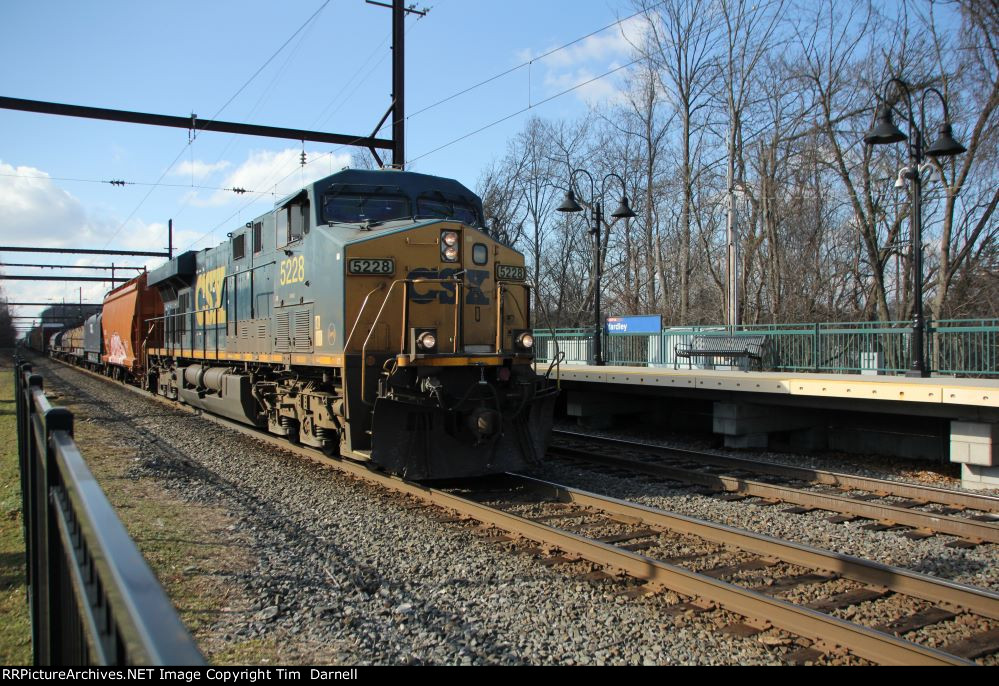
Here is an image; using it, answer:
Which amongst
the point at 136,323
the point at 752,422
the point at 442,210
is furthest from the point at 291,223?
the point at 136,323

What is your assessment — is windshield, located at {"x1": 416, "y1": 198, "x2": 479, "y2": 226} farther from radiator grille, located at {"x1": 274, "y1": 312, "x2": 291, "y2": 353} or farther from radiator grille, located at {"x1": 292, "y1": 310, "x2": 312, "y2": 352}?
radiator grille, located at {"x1": 274, "y1": 312, "x2": 291, "y2": 353}

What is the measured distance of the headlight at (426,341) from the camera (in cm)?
776

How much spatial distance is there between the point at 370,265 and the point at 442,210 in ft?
6.04

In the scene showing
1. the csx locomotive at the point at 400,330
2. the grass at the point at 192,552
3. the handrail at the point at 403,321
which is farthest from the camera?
the csx locomotive at the point at 400,330

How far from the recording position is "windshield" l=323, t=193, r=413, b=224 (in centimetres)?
877

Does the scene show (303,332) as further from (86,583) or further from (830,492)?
(86,583)

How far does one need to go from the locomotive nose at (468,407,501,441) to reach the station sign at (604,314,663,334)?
368 inches

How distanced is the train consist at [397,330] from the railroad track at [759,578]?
2.65 feet

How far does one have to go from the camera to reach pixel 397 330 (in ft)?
26.7

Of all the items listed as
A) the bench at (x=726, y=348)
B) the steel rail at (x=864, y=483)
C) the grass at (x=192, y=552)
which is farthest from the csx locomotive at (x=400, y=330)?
the bench at (x=726, y=348)

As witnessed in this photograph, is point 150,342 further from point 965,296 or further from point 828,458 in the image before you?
point 965,296

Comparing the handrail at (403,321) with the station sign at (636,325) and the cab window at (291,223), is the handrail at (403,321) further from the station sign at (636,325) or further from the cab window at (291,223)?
the station sign at (636,325)

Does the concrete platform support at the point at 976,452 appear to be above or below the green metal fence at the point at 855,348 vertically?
below

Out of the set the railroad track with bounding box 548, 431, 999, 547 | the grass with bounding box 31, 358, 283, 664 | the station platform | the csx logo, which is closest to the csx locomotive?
the csx logo
